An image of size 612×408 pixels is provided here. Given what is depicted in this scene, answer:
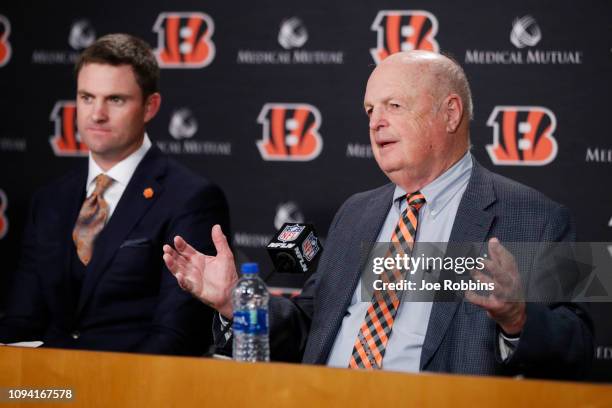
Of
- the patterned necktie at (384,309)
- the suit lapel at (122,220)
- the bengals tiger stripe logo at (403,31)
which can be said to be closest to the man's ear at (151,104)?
the suit lapel at (122,220)

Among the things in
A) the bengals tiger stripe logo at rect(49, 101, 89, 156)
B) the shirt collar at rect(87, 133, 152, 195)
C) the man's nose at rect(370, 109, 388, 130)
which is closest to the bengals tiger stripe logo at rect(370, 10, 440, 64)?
the man's nose at rect(370, 109, 388, 130)

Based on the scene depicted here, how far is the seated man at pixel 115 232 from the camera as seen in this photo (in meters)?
3.25

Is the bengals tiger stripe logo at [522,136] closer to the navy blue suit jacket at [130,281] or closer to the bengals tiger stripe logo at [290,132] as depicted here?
the bengals tiger stripe logo at [290,132]

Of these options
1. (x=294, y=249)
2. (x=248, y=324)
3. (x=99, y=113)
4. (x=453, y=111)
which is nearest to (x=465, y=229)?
(x=453, y=111)

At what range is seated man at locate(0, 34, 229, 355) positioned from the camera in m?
3.25

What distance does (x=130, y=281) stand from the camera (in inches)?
128

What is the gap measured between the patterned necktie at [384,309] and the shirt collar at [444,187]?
31 millimetres

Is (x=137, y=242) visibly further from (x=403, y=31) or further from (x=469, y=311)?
(x=403, y=31)

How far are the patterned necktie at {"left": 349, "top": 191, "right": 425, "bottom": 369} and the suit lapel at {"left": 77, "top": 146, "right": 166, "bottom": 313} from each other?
1140 mm

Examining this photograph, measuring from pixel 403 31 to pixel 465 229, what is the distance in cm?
150

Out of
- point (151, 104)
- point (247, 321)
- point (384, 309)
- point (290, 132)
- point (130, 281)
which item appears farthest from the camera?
point (290, 132)

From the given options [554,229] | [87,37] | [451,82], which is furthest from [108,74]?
[554,229]

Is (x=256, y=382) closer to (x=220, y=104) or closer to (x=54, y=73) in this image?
(x=220, y=104)

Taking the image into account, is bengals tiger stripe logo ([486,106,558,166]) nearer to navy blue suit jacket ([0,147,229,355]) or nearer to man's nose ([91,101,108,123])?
navy blue suit jacket ([0,147,229,355])
